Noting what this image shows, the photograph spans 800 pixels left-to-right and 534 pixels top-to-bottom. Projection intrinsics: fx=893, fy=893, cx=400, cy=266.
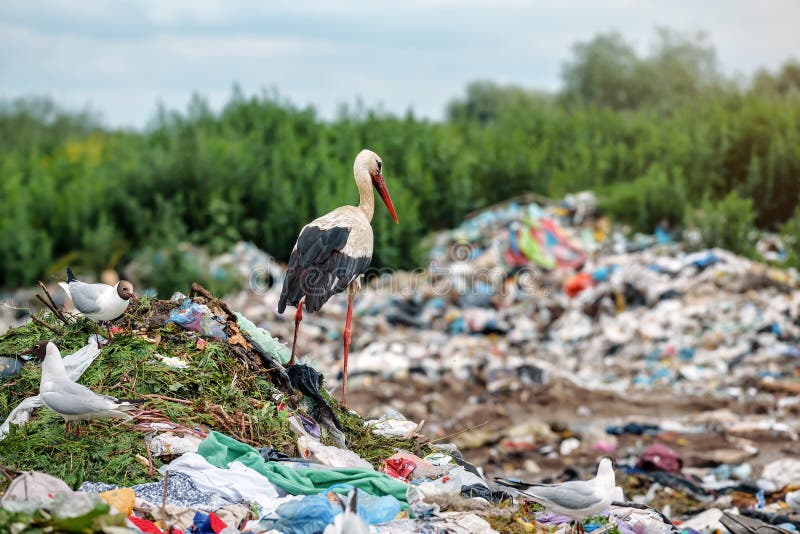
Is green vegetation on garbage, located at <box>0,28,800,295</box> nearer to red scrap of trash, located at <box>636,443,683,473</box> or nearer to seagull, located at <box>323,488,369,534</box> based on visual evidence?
red scrap of trash, located at <box>636,443,683,473</box>

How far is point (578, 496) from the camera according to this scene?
3.65 meters

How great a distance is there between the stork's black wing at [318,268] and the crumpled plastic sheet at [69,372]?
95 centimetres

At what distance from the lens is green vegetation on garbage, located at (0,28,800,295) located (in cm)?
1278

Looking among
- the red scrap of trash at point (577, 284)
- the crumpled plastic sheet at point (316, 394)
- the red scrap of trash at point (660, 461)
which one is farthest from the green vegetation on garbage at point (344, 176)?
the crumpled plastic sheet at point (316, 394)

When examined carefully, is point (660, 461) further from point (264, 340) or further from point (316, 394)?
point (264, 340)

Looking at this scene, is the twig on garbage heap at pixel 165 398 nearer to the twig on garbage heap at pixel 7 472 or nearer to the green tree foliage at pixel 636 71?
the twig on garbage heap at pixel 7 472

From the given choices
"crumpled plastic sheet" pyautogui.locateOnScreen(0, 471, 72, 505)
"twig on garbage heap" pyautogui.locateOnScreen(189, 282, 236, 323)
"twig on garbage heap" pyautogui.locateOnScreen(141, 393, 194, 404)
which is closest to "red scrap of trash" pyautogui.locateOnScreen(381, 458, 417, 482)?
"twig on garbage heap" pyautogui.locateOnScreen(141, 393, 194, 404)

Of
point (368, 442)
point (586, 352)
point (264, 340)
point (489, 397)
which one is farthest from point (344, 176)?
point (368, 442)

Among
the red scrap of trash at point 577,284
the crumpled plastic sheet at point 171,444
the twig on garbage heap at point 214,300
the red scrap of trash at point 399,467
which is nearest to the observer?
the crumpled plastic sheet at point 171,444

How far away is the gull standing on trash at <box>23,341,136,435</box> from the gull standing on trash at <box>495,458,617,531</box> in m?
1.76

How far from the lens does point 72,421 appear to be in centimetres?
391

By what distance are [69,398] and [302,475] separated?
102 cm

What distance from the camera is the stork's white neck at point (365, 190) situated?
5.12m

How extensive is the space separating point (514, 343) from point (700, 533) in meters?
5.68
